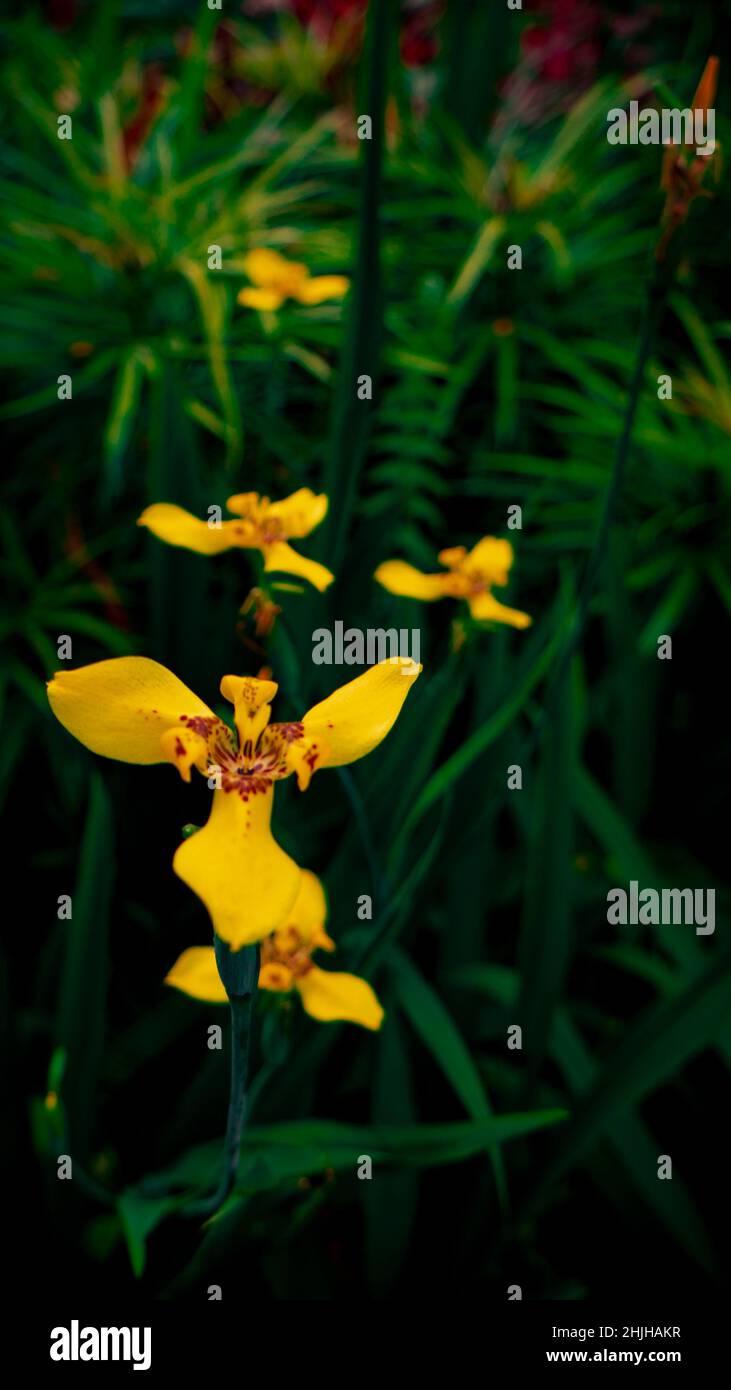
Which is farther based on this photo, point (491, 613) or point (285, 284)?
point (285, 284)

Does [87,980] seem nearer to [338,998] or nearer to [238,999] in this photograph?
[338,998]

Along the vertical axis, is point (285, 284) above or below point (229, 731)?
above

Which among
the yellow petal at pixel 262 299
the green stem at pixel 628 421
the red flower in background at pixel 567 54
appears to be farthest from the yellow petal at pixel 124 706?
the red flower in background at pixel 567 54

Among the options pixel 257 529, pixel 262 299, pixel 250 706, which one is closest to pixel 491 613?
pixel 257 529

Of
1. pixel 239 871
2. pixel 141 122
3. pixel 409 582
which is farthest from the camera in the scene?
pixel 141 122

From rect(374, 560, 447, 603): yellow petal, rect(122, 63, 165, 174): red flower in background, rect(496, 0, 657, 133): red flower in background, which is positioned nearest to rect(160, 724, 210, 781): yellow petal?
rect(374, 560, 447, 603): yellow petal

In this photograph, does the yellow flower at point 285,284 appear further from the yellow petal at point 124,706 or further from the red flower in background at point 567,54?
Answer: the red flower in background at point 567,54

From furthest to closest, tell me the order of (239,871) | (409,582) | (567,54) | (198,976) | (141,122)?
(567,54)
(141,122)
(409,582)
(198,976)
(239,871)
